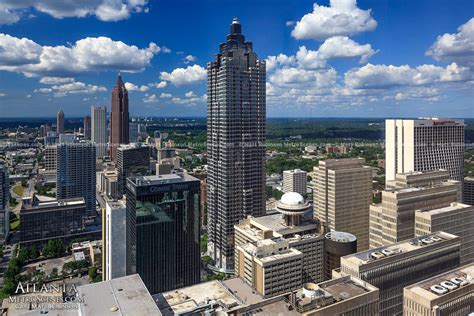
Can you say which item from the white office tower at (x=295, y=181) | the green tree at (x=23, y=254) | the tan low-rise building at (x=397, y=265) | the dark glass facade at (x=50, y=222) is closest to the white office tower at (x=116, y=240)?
the tan low-rise building at (x=397, y=265)

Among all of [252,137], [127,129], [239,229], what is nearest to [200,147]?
[127,129]

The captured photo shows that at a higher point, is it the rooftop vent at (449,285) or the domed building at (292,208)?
the domed building at (292,208)

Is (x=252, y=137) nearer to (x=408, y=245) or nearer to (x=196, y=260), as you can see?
(x=196, y=260)

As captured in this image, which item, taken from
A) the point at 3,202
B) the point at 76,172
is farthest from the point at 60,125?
the point at 3,202

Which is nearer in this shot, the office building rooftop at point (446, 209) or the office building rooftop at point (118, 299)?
the office building rooftop at point (118, 299)

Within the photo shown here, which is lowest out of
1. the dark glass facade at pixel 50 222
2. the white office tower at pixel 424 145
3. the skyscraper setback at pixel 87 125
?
the dark glass facade at pixel 50 222

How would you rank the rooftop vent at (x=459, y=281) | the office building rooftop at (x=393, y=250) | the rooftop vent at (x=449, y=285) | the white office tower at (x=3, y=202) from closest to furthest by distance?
the rooftop vent at (x=449, y=285) → the rooftop vent at (x=459, y=281) → the office building rooftop at (x=393, y=250) → the white office tower at (x=3, y=202)

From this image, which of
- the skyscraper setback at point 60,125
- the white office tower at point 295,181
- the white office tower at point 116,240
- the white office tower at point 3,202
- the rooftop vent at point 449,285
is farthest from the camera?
the skyscraper setback at point 60,125

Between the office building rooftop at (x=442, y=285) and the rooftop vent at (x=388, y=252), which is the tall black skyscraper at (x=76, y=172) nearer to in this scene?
the rooftop vent at (x=388, y=252)
